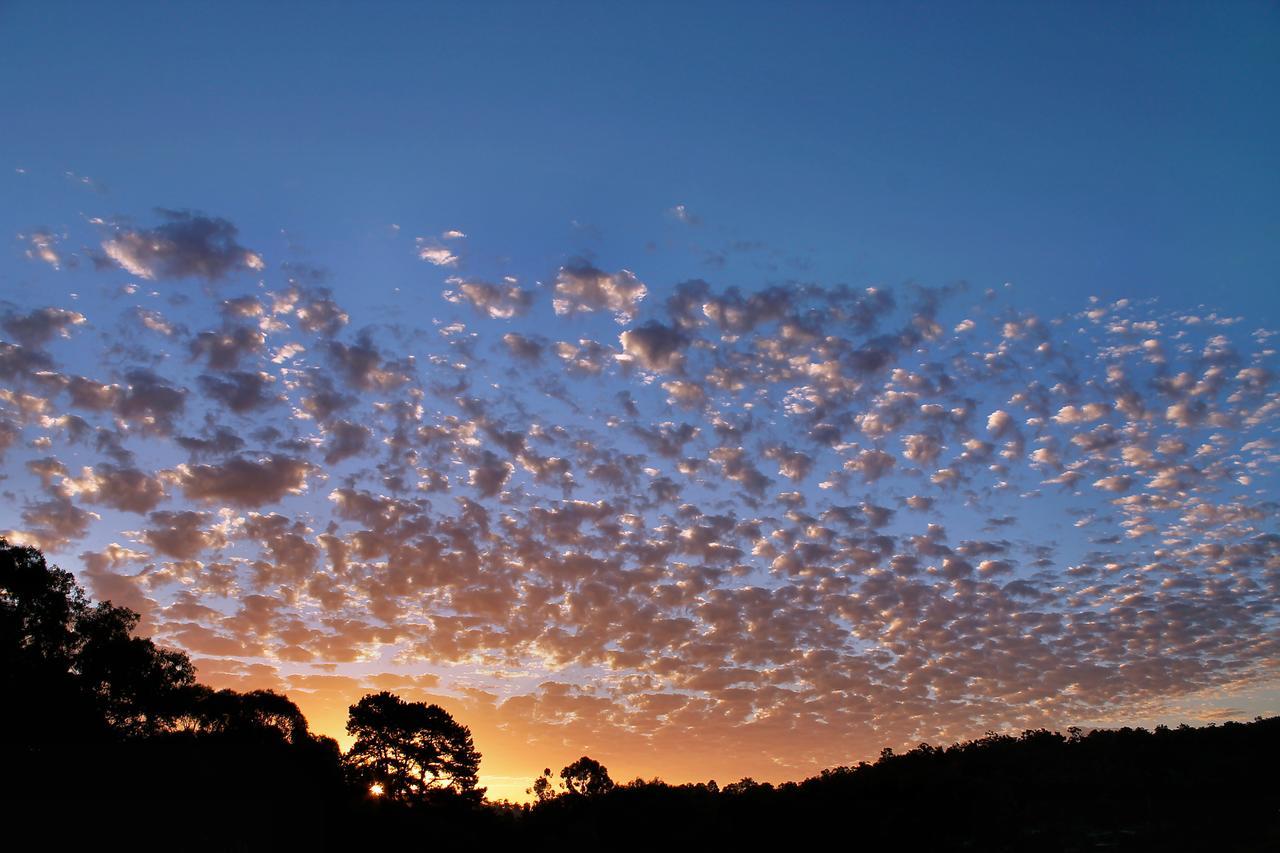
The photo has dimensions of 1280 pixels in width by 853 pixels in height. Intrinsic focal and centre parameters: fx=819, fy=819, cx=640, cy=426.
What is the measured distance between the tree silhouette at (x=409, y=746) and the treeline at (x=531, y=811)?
6981mm

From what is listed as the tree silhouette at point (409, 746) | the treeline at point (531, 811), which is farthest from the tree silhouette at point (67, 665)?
the tree silhouette at point (409, 746)

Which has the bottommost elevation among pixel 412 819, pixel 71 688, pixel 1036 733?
pixel 412 819

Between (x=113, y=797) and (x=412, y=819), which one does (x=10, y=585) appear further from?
(x=412, y=819)

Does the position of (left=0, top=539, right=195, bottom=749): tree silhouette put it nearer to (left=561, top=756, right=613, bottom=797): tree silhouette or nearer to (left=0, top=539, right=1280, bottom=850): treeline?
(left=0, top=539, right=1280, bottom=850): treeline

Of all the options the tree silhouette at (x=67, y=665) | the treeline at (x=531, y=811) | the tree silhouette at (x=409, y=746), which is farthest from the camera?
the tree silhouette at (x=409, y=746)

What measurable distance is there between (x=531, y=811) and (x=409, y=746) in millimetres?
12496

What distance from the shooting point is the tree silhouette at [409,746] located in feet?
201

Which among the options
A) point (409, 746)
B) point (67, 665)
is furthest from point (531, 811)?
point (67, 665)

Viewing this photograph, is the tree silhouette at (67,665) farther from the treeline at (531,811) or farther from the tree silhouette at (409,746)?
the tree silhouette at (409,746)

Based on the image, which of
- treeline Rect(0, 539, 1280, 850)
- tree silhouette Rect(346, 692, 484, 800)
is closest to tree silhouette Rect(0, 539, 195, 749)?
treeline Rect(0, 539, 1280, 850)

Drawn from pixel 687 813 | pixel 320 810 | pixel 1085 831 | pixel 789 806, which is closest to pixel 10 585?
pixel 320 810

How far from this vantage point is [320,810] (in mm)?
41000

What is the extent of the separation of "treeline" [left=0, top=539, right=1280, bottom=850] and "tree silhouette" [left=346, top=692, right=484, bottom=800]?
275 inches

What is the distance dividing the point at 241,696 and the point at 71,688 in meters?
21.9
